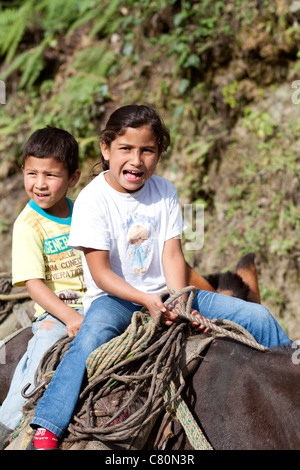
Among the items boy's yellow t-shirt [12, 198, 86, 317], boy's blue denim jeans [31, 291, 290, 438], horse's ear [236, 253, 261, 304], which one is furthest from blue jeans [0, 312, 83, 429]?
horse's ear [236, 253, 261, 304]

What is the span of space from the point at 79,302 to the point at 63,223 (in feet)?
1.98

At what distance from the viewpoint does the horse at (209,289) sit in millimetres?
3520

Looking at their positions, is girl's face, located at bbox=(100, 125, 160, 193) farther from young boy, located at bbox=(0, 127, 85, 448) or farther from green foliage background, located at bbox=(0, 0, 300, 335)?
green foliage background, located at bbox=(0, 0, 300, 335)

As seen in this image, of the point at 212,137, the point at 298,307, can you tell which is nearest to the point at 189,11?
the point at 212,137

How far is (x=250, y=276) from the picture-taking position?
392 centimetres

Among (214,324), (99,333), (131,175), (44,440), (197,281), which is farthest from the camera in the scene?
(197,281)

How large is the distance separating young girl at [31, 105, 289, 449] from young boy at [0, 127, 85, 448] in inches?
13.8

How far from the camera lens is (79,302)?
3.56 meters

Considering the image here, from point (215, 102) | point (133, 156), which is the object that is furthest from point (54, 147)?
point (215, 102)

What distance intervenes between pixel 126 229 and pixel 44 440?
1322mm

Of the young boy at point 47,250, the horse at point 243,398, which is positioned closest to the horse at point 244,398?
the horse at point 243,398

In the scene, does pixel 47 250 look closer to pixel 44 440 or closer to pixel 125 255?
pixel 125 255

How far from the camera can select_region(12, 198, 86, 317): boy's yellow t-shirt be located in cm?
340

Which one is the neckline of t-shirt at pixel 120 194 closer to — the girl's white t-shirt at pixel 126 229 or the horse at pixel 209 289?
the girl's white t-shirt at pixel 126 229
